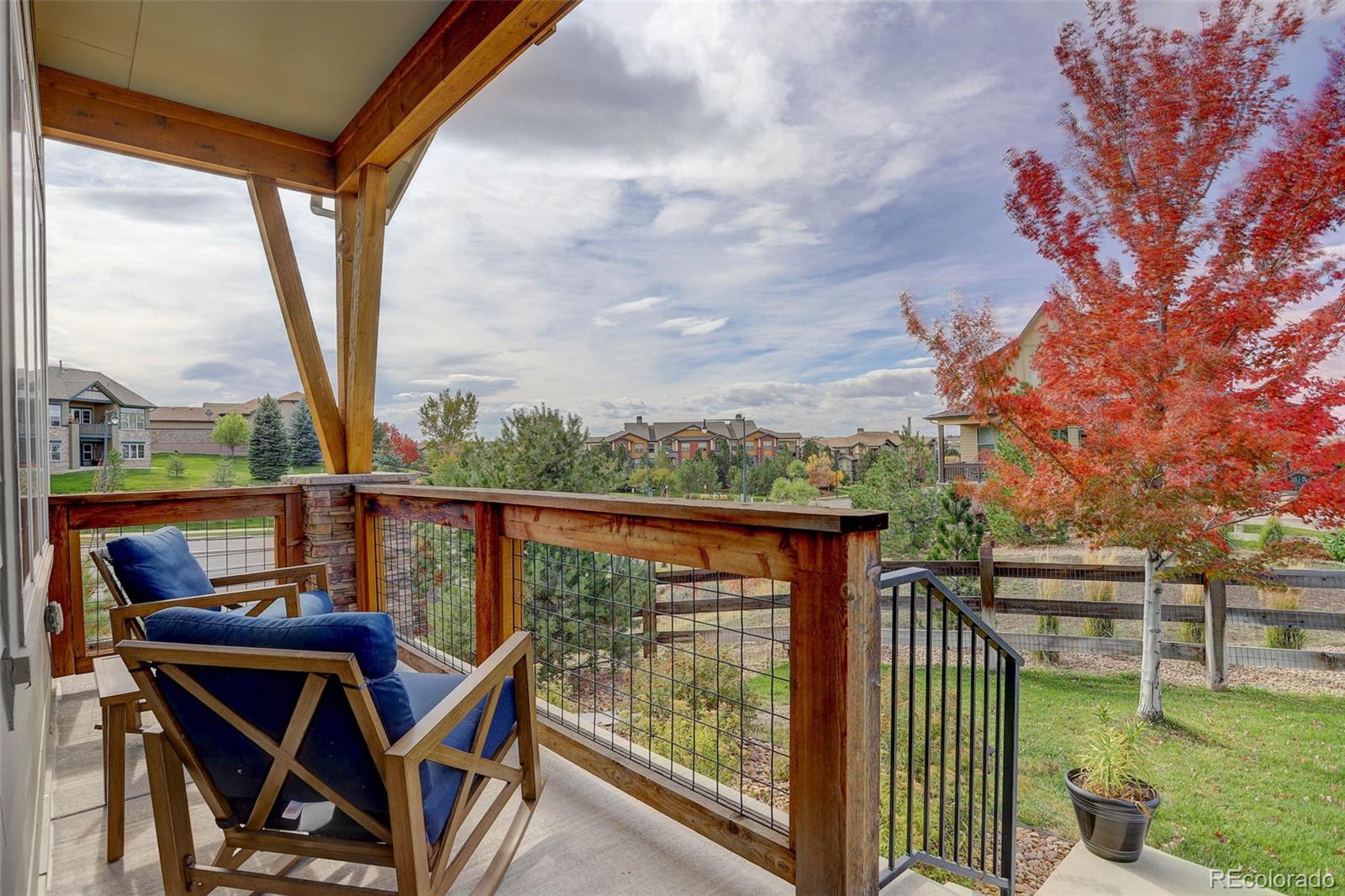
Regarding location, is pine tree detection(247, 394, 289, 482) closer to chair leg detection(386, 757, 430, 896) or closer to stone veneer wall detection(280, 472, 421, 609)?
stone veneer wall detection(280, 472, 421, 609)

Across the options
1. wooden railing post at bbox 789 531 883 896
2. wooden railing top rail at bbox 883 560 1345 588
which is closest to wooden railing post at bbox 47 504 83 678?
wooden railing post at bbox 789 531 883 896

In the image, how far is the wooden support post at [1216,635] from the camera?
18.4 ft

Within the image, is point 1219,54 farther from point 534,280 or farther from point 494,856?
point 534,280

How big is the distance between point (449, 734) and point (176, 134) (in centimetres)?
372

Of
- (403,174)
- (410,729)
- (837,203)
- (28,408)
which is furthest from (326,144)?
(837,203)

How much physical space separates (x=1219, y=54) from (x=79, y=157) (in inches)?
378

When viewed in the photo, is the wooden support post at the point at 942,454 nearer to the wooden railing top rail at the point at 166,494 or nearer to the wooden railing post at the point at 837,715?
the wooden railing top rail at the point at 166,494

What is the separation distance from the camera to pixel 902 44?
11094 millimetres

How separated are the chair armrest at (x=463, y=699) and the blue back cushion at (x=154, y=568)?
52.6 inches

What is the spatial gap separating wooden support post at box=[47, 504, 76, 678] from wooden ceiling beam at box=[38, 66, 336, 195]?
1.85m

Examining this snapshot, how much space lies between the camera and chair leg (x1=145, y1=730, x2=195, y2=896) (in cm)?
128

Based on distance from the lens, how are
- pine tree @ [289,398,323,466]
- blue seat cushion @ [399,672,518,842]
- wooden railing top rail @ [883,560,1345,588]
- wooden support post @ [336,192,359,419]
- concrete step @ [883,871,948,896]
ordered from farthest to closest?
wooden railing top rail @ [883,560,1345,588] < pine tree @ [289,398,323,466] < wooden support post @ [336,192,359,419] < concrete step @ [883,871,948,896] < blue seat cushion @ [399,672,518,842]

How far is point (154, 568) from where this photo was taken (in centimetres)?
204

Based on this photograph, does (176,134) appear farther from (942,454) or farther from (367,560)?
(942,454)
